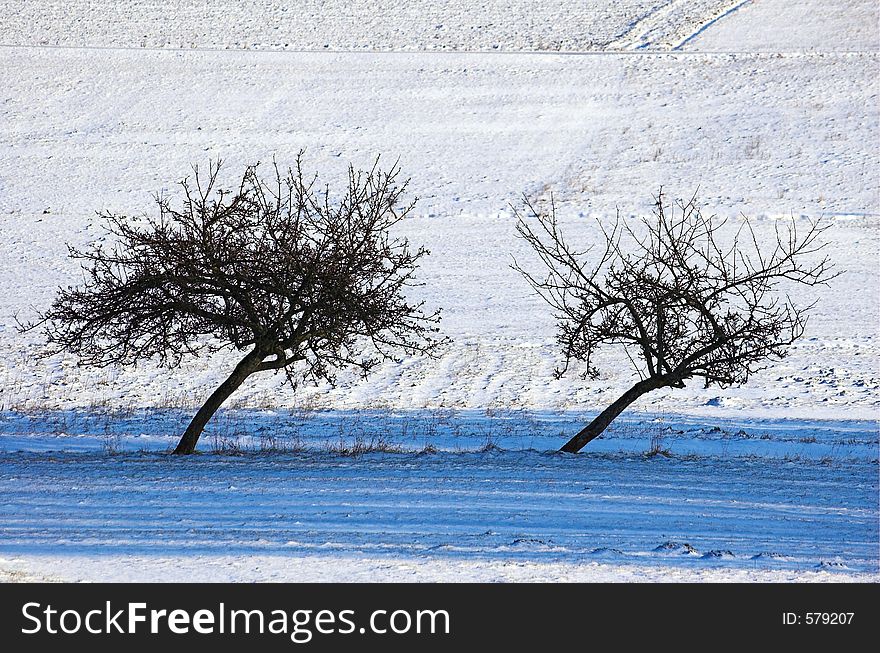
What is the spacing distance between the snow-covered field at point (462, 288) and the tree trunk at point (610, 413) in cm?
43

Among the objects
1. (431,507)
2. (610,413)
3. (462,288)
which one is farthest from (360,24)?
(431,507)

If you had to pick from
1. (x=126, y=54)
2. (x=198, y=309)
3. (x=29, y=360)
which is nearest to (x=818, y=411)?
(x=198, y=309)

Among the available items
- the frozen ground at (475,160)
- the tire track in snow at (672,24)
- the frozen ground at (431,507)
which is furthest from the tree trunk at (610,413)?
the tire track in snow at (672,24)

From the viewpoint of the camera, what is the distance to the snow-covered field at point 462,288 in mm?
7621

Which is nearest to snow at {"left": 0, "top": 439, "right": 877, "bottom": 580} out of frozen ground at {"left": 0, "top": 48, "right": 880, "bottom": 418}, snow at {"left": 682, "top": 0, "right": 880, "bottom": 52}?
frozen ground at {"left": 0, "top": 48, "right": 880, "bottom": 418}

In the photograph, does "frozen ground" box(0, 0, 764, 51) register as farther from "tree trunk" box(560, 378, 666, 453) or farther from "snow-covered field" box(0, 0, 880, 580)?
"tree trunk" box(560, 378, 666, 453)

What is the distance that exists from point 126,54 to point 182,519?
35103mm

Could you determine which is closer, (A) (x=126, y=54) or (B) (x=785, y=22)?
(A) (x=126, y=54)

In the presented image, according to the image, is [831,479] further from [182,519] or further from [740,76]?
[740,76]

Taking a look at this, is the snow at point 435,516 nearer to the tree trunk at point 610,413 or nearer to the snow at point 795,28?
the tree trunk at point 610,413

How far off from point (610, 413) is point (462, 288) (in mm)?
10015

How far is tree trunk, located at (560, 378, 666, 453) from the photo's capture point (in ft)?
35.5

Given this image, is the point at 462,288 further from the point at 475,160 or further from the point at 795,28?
the point at 795,28

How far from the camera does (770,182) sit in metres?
27.3
